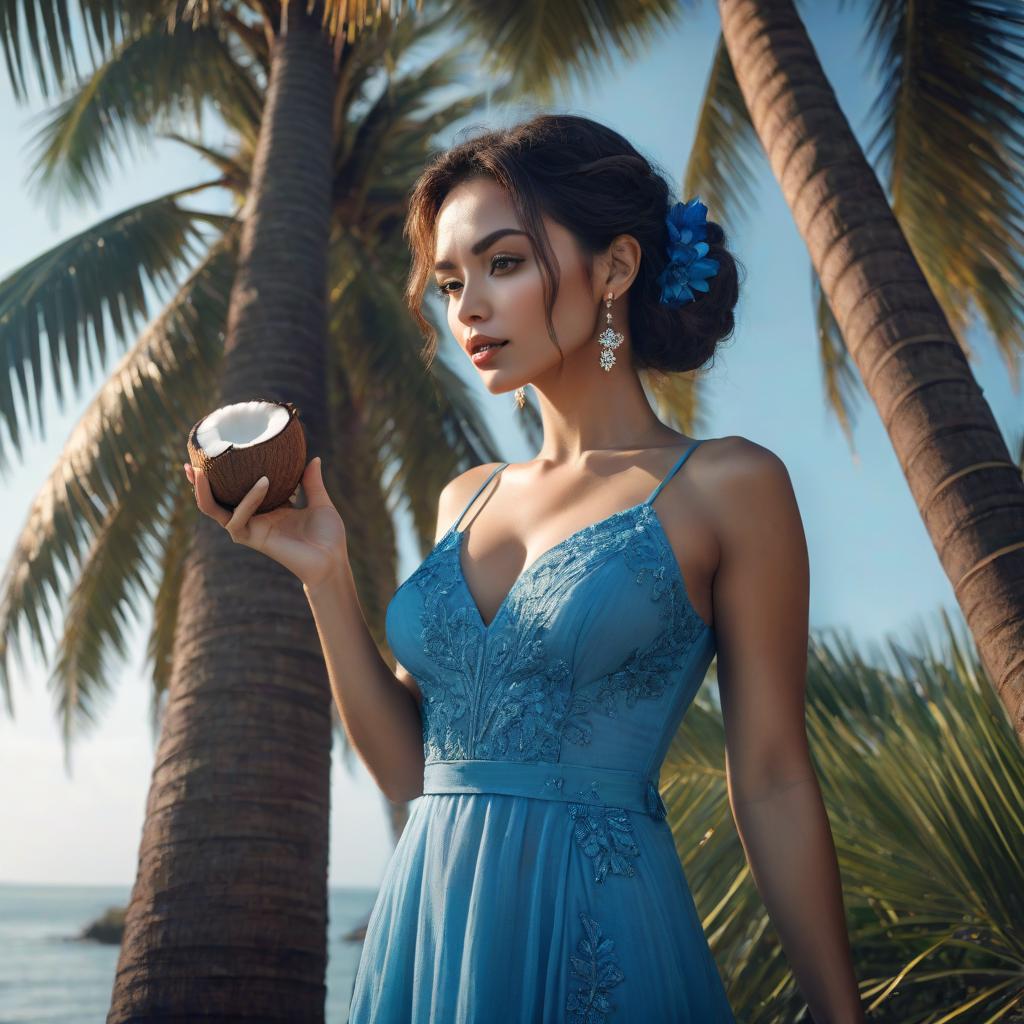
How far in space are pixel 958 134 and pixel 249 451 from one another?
151 inches

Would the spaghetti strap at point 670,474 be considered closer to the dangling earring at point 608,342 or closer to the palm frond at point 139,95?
the dangling earring at point 608,342

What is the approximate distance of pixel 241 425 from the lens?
2059 millimetres

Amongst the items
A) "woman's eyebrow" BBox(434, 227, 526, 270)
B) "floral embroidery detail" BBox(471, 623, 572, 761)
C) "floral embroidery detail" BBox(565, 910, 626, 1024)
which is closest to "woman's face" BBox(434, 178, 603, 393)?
"woman's eyebrow" BBox(434, 227, 526, 270)

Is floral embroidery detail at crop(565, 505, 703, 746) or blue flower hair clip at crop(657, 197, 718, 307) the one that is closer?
floral embroidery detail at crop(565, 505, 703, 746)

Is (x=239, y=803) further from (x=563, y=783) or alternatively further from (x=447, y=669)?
(x=563, y=783)

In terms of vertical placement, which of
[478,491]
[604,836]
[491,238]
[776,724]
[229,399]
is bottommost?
[604,836]

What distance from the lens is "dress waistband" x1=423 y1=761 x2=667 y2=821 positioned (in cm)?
180

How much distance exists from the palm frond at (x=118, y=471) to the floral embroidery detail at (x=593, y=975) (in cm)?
630

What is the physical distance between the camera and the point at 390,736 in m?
2.12

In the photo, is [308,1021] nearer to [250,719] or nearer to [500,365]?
[250,719]

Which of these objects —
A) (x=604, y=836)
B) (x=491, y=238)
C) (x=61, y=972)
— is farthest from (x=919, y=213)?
(x=61, y=972)

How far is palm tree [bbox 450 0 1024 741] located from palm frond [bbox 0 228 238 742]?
2.95 meters

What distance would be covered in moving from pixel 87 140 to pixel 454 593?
25.0ft

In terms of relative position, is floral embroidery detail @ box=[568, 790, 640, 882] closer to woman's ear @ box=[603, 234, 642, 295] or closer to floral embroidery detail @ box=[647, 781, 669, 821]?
floral embroidery detail @ box=[647, 781, 669, 821]
